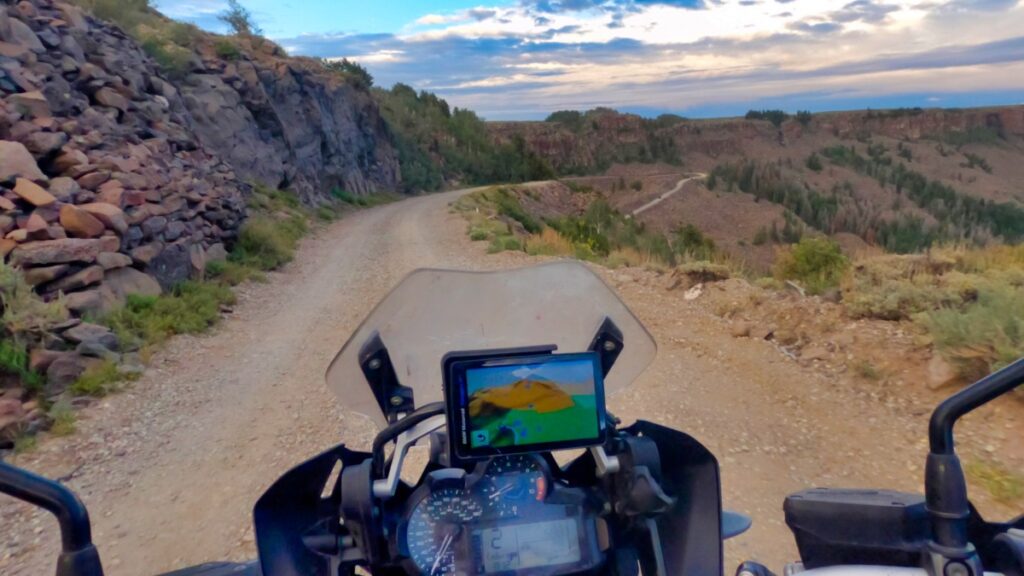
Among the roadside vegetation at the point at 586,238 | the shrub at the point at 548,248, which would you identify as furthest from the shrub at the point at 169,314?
the shrub at the point at 548,248

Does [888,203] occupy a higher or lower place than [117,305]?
lower

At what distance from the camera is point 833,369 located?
7699 millimetres

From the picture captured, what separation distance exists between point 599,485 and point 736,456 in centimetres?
395

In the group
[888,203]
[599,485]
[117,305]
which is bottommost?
[888,203]

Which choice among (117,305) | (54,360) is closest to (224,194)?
(117,305)

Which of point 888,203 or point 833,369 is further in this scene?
point 888,203

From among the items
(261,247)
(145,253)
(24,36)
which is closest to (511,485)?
(145,253)

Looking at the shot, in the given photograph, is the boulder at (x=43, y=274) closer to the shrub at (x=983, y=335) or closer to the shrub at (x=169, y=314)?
the shrub at (x=169, y=314)

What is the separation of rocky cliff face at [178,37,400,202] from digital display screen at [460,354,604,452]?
783 inches

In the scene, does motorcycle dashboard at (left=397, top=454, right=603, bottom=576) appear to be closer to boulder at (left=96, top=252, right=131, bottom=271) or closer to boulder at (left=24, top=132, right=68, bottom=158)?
boulder at (left=96, top=252, right=131, bottom=271)

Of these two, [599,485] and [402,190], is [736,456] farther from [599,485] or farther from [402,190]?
[402,190]

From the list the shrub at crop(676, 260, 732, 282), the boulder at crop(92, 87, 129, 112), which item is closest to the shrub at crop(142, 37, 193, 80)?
the boulder at crop(92, 87, 129, 112)

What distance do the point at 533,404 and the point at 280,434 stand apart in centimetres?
525

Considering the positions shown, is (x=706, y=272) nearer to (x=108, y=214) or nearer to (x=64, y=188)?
(x=108, y=214)
